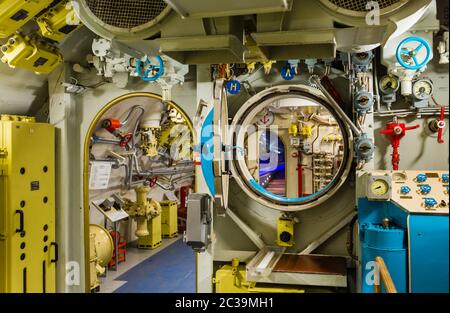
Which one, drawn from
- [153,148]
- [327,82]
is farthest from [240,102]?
[153,148]

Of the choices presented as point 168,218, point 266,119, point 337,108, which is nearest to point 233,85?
point 337,108

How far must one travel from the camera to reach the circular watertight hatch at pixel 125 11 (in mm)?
1710

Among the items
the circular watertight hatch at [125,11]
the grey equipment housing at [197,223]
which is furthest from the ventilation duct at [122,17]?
the grey equipment housing at [197,223]

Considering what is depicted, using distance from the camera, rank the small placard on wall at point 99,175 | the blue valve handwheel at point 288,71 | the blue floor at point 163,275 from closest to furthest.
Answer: the blue valve handwheel at point 288,71 → the blue floor at point 163,275 → the small placard on wall at point 99,175

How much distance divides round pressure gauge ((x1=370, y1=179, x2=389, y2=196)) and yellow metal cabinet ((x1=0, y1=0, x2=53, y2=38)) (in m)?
2.90

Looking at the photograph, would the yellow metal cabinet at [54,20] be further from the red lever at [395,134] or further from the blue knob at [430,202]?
the blue knob at [430,202]

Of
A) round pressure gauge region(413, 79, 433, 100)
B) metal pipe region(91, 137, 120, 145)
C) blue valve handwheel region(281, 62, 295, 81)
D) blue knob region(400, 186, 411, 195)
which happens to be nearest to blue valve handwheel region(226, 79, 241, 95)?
blue valve handwheel region(281, 62, 295, 81)

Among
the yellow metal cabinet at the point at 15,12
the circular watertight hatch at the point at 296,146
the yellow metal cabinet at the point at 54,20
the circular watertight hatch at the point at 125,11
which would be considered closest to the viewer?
the circular watertight hatch at the point at 125,11

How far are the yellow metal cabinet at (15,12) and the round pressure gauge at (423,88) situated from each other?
3.13 metres

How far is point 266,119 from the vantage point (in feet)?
26.5

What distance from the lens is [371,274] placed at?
8.94 feet

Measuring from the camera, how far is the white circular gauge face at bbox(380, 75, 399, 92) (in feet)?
10.9

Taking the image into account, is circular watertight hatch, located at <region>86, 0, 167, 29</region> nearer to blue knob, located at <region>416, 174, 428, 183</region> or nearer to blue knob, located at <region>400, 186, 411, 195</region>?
blue knob, located at <region>400, 186, 411, 195</region>

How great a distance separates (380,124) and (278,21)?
7.61 feet
